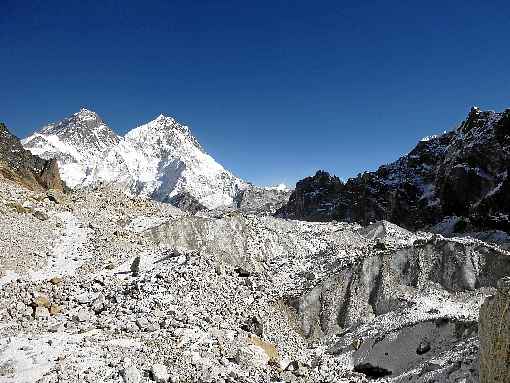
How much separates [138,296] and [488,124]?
115 meters

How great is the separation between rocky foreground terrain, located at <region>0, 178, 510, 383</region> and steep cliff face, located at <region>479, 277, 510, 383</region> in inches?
60.0

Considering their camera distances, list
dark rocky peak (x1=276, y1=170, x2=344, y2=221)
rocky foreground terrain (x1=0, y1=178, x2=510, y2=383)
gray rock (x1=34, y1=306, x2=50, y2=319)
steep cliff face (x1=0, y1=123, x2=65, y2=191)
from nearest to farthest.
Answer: rocky foreground terrain (x1=0, y1=178, x2=510, y2=383), gray rock (x1=34, y1=306, x2=50, y2=319), steep cliff face (x1=0, y1=123, x2=65, y2=191), dark rocky peak (x1=276, y1=170, x2=344, y2=221)

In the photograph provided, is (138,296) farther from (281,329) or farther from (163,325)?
(281,329)

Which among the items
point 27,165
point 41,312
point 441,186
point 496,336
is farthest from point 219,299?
point 441,186

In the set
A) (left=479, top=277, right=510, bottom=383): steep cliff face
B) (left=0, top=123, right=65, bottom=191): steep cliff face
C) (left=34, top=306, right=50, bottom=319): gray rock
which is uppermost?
(left=0, top=123, right=65, bottom=191): steep cliff face

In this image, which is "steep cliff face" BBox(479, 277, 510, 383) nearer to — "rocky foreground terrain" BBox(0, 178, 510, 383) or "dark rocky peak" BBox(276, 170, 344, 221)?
"rocky foreground terrain" BBox(0, 178, 510, 383)

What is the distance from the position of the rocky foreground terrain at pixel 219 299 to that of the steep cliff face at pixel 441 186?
257 feet

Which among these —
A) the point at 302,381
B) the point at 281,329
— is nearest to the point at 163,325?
the point at 302,381

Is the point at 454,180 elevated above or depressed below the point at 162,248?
above

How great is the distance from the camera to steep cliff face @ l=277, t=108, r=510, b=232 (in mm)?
106125

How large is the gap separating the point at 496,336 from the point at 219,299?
14.9 metres

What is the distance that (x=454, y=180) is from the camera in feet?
384

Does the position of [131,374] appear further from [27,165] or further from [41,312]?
[27,165]

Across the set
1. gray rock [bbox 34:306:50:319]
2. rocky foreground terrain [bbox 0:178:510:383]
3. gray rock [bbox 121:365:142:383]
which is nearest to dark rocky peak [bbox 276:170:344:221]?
rocky foreground terrain [bbox 0:178:510:383]
